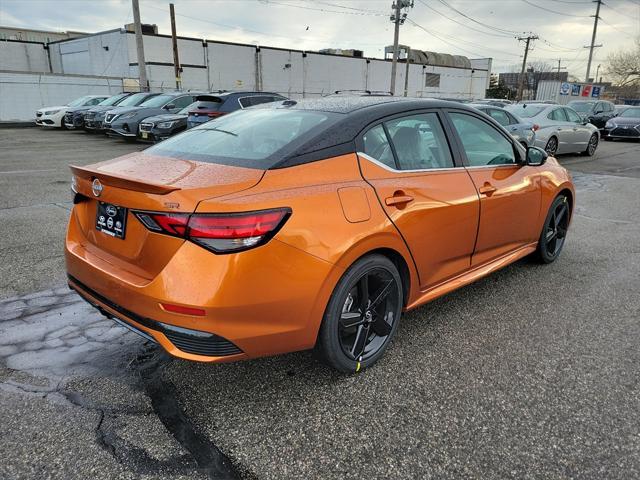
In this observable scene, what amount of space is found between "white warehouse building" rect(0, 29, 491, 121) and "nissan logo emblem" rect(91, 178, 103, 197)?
29018 millimetres

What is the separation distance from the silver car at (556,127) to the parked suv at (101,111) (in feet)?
40.7

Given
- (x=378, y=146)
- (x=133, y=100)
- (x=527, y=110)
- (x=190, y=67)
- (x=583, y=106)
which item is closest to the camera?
(x=378, y=146)

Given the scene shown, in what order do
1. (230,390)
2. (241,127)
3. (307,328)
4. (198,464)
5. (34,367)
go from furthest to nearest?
(241,127) < (34,367) < (230,390) < (307,328) < (198,464)

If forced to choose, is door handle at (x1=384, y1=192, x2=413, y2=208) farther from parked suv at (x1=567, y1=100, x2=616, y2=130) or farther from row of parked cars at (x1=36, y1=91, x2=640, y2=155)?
parked suv at (x1=567, y1=100, x2=616, y2=130)

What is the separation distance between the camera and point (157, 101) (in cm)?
1655

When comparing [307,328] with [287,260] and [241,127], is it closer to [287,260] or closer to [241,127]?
[287,260]

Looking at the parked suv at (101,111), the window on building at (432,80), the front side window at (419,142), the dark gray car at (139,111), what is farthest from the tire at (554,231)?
the window on building at (432,80)

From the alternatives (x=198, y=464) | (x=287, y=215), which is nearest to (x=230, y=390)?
(x=198, y=464)

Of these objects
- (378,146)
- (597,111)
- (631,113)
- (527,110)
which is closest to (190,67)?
(597,111)

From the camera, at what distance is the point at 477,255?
149 inches

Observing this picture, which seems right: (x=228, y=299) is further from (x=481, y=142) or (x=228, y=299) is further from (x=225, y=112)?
(x=225, y=112)

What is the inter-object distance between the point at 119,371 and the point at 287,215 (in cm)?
148

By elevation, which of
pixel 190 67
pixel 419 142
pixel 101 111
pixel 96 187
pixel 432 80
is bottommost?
pixel 101 111

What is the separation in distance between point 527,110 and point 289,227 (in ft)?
44.0
